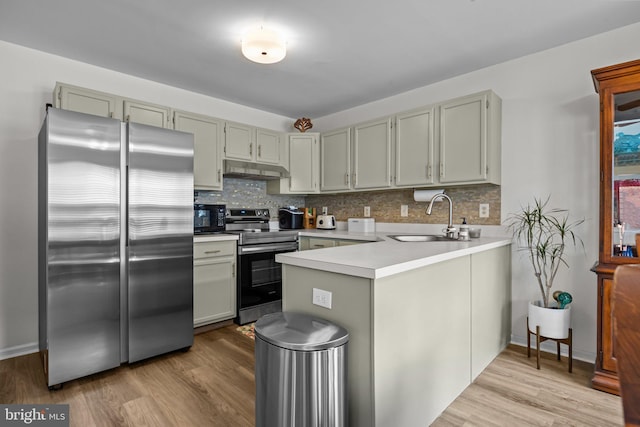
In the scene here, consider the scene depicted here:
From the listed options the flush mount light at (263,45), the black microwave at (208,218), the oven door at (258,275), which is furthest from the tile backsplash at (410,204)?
the flush mount light at (263,45)

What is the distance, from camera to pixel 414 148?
127 inches

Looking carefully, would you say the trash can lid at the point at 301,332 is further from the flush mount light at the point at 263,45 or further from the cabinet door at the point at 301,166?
the cabinet door at the point at 301,166

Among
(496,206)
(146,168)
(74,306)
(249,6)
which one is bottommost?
(74,306)

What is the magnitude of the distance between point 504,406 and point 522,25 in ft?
8.20

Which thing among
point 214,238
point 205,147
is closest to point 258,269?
point 214,238

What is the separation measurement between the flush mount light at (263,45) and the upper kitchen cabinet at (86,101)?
1349 millimetres

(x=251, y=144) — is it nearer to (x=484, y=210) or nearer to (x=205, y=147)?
(x=205, y=147)

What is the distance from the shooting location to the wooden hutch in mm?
2027

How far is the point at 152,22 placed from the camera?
228cm

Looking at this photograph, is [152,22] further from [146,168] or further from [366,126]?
[366,126]

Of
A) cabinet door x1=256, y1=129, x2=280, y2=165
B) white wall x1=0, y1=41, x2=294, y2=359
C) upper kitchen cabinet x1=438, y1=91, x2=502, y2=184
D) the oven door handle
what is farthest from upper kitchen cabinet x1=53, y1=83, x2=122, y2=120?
upper kitchen cabinet x1=438, y1=91, x2=502, y2=184

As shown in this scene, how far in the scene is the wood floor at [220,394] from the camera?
5.80ft

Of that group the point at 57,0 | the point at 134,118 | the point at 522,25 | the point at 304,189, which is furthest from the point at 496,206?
the point at 57,0

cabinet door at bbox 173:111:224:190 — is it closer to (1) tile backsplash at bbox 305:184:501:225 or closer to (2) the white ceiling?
(2) the white ceiling
